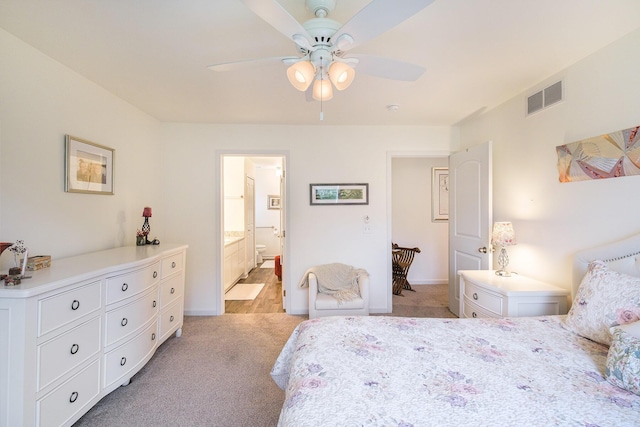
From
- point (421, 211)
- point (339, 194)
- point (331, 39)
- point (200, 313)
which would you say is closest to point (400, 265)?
point (421, 211)

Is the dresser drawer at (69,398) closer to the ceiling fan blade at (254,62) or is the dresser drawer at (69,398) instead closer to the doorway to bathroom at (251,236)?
the doorway to bathroom at (251,236)

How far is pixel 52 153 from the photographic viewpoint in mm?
1902

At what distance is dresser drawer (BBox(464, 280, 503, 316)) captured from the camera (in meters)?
1.98

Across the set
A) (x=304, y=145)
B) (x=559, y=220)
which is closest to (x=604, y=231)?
(x=559, y=220)

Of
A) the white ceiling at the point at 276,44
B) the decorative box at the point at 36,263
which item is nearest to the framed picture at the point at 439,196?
the white ceiling at the point at 276,44

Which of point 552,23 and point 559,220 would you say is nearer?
point 552,23

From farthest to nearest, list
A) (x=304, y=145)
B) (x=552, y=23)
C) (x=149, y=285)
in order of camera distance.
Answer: (x=304, y=145), (x=149, y=285), (x=552, y=23)

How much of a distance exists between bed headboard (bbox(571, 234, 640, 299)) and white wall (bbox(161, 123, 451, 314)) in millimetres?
1834

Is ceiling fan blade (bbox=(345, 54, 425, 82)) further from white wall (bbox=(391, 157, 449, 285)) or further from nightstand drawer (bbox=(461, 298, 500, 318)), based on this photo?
white wall (bbox=(391, 157, 449, 285))

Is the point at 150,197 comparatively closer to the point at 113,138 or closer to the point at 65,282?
the point at 113,138

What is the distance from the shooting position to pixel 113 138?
2506 mm

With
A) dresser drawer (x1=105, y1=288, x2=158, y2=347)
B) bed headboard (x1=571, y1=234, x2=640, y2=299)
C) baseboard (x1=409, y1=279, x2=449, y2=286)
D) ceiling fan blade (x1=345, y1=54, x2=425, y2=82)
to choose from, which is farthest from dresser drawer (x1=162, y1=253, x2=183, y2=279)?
baseboard (x1=409, y1=279, x2=449, y2=286)

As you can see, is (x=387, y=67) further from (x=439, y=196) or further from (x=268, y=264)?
(x=268, y=264)

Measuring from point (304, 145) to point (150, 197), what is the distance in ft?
6.34
